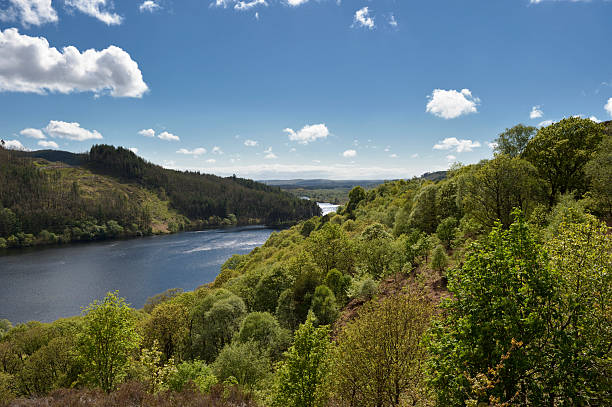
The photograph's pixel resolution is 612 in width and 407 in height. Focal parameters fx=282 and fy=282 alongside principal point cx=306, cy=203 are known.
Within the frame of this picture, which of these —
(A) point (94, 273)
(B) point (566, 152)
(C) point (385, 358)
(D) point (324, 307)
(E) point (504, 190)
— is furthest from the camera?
(A) point (94, 273)

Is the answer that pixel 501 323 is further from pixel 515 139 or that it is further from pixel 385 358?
pixel 515 139

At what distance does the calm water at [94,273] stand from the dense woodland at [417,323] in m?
21.6

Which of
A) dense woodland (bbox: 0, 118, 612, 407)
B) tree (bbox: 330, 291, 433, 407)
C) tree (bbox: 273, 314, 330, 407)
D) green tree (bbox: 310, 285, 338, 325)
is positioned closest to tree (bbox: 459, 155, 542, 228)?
dense woodland (bbox: 0, 118, 612, 407)

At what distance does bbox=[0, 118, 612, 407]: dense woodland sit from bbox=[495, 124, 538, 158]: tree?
0.71ft

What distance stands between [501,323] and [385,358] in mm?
7104

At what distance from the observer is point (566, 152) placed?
31406 millimetres

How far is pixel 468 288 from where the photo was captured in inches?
422

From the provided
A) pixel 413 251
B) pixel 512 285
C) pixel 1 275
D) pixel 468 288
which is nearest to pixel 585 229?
pixel 512 285

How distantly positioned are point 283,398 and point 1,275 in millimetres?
121092

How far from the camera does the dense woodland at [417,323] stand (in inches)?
369

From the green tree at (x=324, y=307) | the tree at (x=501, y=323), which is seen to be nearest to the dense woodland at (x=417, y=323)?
the tree at (x=501, y=323)

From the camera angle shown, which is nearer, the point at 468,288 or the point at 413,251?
the point at 468,288

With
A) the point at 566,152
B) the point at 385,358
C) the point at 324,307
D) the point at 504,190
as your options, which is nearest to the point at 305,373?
Answer: the point at 385,358

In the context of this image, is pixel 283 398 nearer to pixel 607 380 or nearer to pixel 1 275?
pixel 607 380
